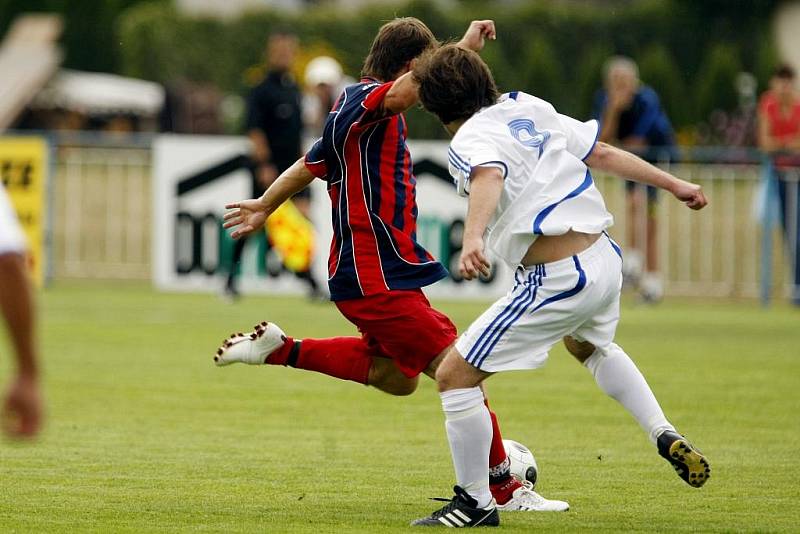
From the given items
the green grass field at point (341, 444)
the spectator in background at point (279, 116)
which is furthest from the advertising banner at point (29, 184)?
the green grass field at point (341, 444)

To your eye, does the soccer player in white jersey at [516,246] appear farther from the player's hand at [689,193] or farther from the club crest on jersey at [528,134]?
the player's hand at [689,193]

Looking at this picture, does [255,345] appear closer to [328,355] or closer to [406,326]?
[328,355]

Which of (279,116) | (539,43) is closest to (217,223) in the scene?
(279,116)

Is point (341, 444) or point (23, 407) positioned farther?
point (341, 444)

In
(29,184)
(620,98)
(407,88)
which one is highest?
(407,88)

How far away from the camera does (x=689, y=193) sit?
18.7 ft

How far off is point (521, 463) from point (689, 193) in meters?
1.19

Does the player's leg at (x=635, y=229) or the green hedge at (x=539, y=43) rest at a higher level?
the player's leg at (x=635, y=229)

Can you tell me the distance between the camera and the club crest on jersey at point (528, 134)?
5.43 meters

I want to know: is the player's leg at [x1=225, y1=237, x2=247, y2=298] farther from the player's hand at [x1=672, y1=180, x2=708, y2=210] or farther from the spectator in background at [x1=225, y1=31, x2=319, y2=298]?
the player's hand at [x1=672, y1=180, x2=708, y2=210]

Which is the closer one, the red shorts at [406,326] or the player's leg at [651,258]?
the red shorts at [406,326]

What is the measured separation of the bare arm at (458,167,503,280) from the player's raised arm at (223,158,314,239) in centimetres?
107

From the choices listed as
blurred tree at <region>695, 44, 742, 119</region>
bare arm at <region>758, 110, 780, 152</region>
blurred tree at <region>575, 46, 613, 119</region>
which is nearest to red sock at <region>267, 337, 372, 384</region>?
bare arm at <region>758, 110, 780, 152</region>

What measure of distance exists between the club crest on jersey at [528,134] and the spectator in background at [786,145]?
37.1 feet
